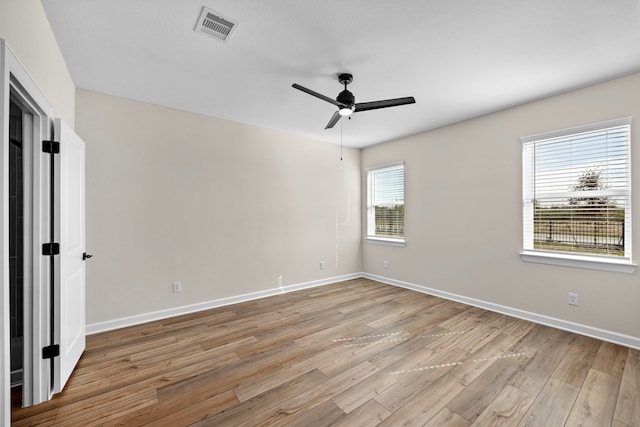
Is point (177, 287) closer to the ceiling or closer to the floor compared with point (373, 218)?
closer to the floor

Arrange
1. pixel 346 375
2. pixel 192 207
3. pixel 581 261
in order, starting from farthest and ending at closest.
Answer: pixel 192 207
pixel 581 261
pixel 346 375

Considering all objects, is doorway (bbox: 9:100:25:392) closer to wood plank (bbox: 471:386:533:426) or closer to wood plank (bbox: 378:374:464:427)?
wood plank (bbox: 378:374:464:427)

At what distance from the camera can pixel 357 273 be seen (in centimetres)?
556

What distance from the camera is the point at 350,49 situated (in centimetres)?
227

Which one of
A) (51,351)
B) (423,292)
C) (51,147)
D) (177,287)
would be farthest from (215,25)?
(423,292)

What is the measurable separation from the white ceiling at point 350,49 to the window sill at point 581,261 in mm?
1807

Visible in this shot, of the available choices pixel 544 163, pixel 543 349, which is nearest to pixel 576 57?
pixel 544 163

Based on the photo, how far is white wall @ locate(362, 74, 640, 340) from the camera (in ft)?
9.06

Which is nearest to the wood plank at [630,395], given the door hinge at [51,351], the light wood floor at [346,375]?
the light wood floor at [346,375]

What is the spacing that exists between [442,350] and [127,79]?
4.05 metres

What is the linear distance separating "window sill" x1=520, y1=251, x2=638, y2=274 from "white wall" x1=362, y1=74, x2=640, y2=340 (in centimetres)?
6

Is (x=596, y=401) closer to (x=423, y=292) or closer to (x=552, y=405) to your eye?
(x=552, y=405)

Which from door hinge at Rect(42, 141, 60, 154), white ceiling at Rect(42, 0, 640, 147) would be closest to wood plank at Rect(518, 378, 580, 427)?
white ceiling at Rect(42, 0, 640, 147)

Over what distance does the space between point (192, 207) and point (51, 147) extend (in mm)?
1735
